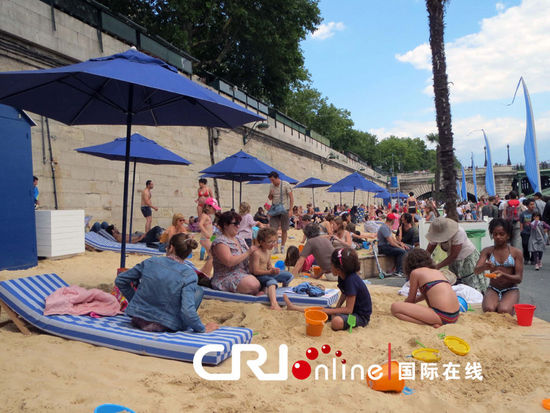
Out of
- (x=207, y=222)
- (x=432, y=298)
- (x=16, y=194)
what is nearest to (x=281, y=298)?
(x=432, y=298)

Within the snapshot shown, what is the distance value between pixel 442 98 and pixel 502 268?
432 centimetres

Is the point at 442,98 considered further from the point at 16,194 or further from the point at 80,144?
the point at 80,144

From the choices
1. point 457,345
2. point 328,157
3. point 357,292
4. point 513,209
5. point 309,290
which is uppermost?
point 328,157

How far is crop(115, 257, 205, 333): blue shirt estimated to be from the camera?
3.33 m

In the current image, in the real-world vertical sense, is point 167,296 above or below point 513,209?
below

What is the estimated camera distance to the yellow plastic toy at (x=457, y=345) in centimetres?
338

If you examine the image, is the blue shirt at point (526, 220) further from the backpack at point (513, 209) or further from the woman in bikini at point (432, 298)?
the woman in bikini at point (432, 298)

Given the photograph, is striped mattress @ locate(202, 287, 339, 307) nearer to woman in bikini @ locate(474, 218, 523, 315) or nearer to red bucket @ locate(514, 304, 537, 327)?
woman in bikini @ locate(474, 218, 523, 315)

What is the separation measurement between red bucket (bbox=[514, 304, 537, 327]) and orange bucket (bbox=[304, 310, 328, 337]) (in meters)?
2.11

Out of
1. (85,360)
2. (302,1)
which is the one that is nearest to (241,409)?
(85,360)

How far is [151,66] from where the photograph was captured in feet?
12.8

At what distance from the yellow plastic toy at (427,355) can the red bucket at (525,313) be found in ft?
4.78

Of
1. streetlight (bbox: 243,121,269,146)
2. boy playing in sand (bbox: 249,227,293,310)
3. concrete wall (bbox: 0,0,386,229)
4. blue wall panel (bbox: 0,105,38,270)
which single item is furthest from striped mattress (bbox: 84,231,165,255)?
streetlight (bbox: 243,121,269,146)

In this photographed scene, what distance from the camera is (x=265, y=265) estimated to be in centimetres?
486
